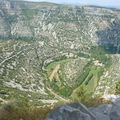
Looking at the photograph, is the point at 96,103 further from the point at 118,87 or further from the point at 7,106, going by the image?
the point at 118,87

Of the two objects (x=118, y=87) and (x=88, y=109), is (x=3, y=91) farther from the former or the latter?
(x=88, y=109)

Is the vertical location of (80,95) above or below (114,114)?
below

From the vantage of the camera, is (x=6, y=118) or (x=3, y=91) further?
(x=3, y=91)

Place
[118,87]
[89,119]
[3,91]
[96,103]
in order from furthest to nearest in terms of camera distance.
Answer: [3,91]
[118,87]
[96,103]
[89,119]

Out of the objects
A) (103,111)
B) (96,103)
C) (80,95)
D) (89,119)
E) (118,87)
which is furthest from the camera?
(118,87)

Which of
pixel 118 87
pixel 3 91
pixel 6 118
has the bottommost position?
pixel 3 91

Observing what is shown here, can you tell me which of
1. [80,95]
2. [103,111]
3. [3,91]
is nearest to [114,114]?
[103,111]
